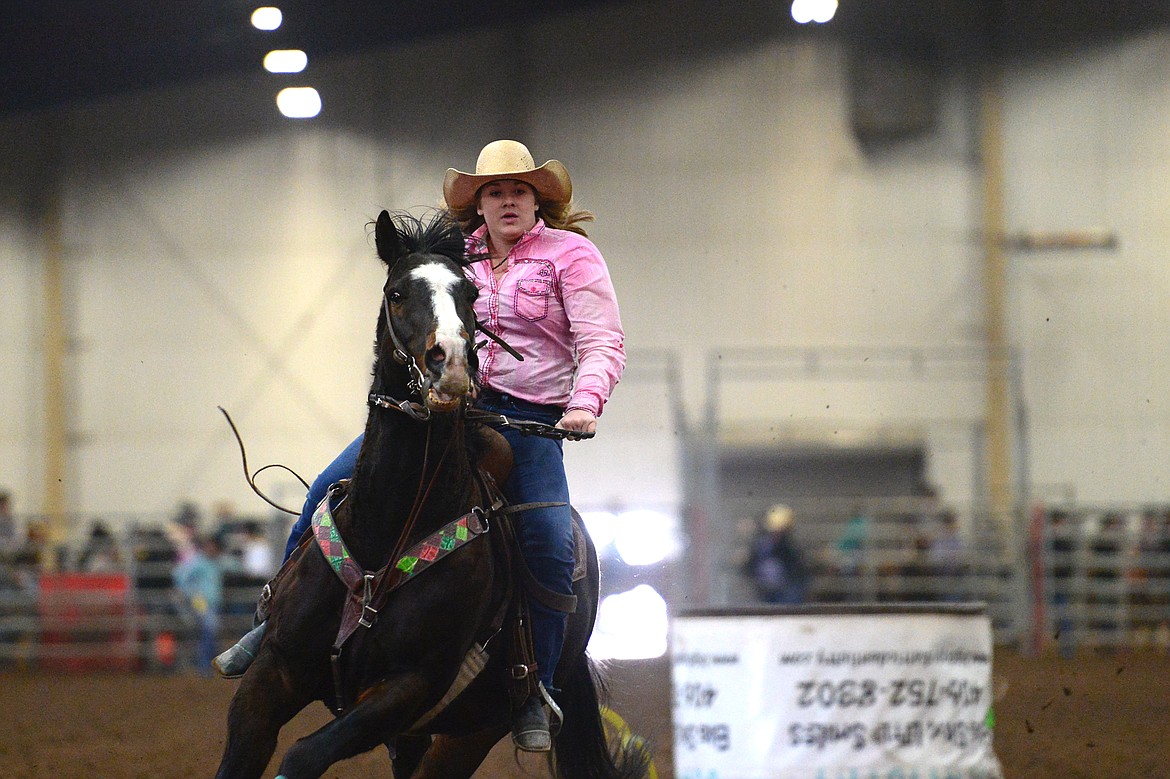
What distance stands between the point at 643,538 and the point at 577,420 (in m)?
9.88

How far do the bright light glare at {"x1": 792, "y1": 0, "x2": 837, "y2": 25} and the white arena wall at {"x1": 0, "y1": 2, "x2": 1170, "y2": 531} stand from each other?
1.21 metres

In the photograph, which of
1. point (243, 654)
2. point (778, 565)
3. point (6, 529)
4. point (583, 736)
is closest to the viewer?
point (243, 654)

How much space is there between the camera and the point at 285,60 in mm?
15078

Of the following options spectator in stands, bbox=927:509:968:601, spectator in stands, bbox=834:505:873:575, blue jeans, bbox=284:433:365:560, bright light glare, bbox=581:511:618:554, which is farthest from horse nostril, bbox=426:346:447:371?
spectator in stands, bbox=927:509:968:601

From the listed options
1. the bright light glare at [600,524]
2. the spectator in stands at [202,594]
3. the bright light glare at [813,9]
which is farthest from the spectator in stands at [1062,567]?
the spectator in stands at [202,594]

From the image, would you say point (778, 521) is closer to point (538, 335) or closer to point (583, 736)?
point (583, 736)

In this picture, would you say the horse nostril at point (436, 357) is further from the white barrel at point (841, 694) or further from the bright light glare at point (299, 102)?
the bright light glare at point (299, 102)

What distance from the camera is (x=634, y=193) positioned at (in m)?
17.5

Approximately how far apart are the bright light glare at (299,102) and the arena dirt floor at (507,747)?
7.54m

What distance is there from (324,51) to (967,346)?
799cm

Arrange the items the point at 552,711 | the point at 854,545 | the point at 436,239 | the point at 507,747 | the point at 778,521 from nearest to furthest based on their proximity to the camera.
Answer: the point at 436,239
the point at 552,711
the point at 507,747
the point at 778,521
the point at 854,545

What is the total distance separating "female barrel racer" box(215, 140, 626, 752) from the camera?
13.0ft

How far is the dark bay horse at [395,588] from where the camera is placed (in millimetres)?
3420

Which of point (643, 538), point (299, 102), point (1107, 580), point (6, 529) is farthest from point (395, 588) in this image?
point (299, 102)
